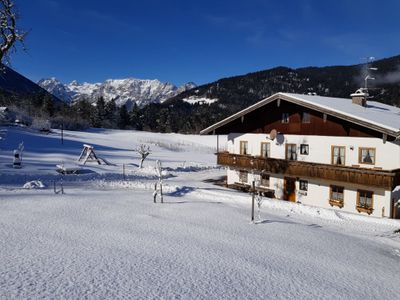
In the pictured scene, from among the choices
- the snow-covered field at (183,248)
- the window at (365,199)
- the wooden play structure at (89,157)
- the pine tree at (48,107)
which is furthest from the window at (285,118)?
the pine tree at (48,107)

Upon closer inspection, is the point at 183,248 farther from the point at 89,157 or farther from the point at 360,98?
the point at 89,157

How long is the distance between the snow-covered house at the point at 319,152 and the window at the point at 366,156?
59mm

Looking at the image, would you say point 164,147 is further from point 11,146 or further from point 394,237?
point 394,237

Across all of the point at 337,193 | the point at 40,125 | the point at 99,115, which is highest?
the point at 99,115

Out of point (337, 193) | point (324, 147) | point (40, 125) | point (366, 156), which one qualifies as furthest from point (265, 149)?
point (40, 125)

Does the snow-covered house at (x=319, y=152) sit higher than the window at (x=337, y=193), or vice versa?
the snow-covered house at (x=319, y=152)

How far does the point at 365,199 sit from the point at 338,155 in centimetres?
328

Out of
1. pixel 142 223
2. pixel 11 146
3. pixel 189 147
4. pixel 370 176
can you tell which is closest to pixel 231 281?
pixel 142 223

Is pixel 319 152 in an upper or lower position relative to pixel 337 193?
upper

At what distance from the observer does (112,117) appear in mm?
120500

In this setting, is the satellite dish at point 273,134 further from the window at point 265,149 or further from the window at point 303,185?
the window at point 303,185

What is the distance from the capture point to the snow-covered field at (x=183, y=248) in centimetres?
967

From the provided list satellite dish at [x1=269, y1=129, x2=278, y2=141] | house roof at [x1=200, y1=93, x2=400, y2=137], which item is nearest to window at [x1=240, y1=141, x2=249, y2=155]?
satellite dish at [x1=269, y1=129, x2=278, y2=141]

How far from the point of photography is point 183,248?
43.1 feet
